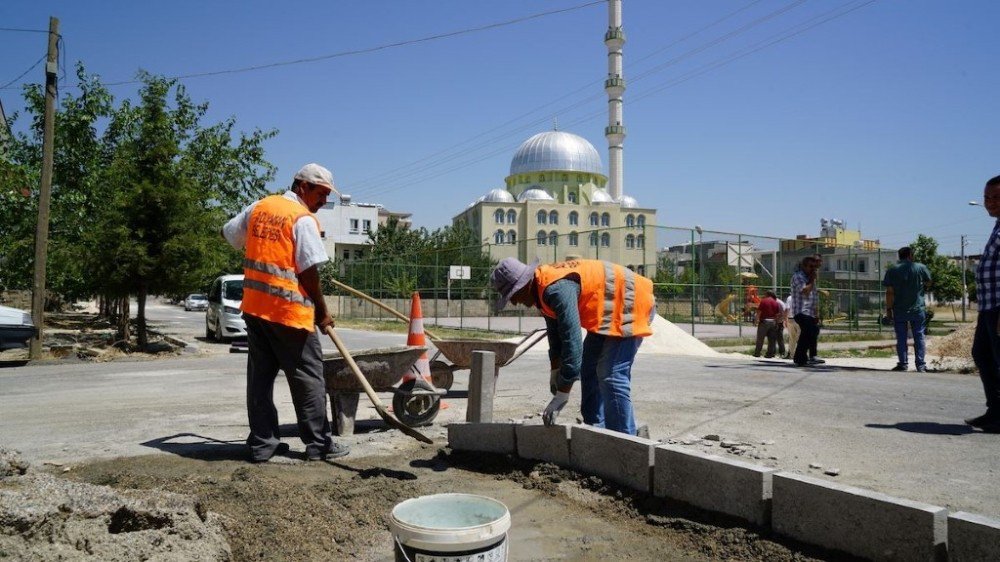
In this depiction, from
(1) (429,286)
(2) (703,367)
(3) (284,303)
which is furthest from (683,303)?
(3) (284,303)

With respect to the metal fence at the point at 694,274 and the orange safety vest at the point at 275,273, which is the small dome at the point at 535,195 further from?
the orange safety vest at the point at 275,273

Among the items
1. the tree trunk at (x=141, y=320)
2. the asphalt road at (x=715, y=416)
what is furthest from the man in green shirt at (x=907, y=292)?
the tree trunk at (x=141, y=320)

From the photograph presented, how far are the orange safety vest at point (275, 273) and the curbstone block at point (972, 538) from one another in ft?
11.0

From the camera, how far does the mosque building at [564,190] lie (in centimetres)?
6918

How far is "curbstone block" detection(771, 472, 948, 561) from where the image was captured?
2.49 m

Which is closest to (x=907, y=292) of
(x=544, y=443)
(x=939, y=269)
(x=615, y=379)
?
(x=615, y=379)

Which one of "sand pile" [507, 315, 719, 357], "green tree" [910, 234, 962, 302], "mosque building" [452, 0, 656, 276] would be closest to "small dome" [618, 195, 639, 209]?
"mosque building" [452, 0, 656, 276]

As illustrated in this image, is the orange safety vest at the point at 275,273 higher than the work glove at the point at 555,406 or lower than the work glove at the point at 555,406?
higher

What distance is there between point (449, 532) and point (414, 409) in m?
3.72

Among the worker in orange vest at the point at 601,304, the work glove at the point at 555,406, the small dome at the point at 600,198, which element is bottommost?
the work glove at the point at 555,406

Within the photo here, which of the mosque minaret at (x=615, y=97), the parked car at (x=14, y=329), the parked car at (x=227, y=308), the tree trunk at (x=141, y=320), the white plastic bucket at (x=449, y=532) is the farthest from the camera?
the mosque minaret at (x=615, y=97)

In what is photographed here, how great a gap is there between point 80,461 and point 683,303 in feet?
58.8

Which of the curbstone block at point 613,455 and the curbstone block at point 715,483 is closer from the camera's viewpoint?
the curbstone block at point 715,483

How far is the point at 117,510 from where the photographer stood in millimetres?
2562
